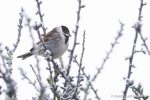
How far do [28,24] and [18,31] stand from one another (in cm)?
223

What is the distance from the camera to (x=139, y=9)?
2.94 meters

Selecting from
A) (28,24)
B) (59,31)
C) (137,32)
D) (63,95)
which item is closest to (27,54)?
(59,31)

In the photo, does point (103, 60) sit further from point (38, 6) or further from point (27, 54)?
point (27, 54)

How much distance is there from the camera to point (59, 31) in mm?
8031

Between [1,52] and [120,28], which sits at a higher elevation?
[120,28]

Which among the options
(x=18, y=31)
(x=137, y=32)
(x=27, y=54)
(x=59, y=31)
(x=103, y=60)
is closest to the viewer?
(x=137, y=32)

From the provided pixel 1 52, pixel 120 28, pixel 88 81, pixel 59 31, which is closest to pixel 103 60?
pixel 120 28

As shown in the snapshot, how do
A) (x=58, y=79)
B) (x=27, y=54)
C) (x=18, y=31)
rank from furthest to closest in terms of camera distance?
(x=27, y=54)
(x=18, y=31)
(x=58, y=79)

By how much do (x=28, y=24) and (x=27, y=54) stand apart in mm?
5261

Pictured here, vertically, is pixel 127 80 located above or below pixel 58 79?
below

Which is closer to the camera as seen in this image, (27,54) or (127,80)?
(127,80)

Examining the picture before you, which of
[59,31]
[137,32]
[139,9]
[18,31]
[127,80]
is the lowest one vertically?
[127,80]

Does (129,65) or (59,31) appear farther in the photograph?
(59,31)

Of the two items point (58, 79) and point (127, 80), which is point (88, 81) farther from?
point (58, 79)
